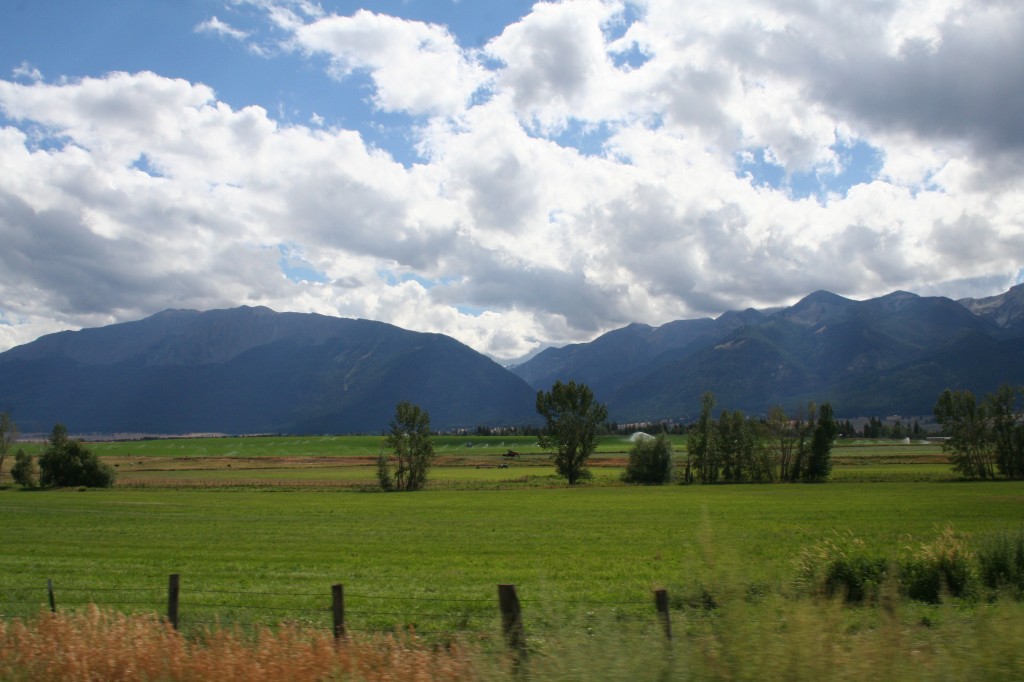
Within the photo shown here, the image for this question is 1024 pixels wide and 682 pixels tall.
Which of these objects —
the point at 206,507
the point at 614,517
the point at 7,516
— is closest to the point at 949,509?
the point at 614,517

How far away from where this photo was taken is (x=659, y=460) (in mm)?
96188

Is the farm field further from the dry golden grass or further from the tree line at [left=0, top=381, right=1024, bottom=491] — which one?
the tree line at [left=0, top=381, right=1024, bottom=491]

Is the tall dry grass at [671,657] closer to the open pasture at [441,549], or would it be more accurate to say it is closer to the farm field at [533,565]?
the farm field at [533,565]

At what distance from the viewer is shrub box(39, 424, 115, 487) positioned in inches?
3593

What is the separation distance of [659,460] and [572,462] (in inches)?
484

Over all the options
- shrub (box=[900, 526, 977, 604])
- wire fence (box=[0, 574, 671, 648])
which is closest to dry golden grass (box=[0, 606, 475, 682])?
wire fence (box=[0, 574, 671, 648])

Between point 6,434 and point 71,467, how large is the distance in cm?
2207

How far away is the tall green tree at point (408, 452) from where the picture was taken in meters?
89.4

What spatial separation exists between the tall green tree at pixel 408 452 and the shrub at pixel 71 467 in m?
37.6

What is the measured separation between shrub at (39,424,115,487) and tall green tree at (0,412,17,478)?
624 inches

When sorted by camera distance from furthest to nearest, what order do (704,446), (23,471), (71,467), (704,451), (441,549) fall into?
(704,451)
(704,446)
(71,467)
(23,471)
(441,549)

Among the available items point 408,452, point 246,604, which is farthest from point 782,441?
point 246,604

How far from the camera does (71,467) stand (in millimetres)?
91250

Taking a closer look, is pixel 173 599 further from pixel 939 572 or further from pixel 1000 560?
pixel 1000 560
